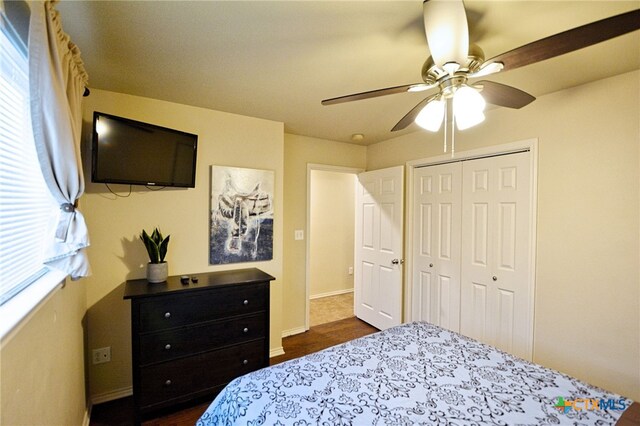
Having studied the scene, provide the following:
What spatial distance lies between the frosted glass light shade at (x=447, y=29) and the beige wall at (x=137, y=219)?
194cm

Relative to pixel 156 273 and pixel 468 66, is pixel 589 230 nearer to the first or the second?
pixel 468 66

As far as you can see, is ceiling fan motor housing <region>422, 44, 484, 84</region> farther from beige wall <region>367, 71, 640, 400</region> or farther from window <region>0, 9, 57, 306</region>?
window <region>0, 9, 57, 306</region>

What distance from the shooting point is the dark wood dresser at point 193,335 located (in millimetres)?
1847

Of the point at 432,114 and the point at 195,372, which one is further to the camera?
the point at 195,372

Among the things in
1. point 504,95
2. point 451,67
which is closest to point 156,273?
point 451,67

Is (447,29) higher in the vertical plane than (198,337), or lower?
higher

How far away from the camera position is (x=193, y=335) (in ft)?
6.57

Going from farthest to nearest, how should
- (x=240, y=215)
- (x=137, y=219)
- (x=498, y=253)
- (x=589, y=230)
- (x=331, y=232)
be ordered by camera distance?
(x=331, y=232) < (x=240, y=215) < (x=498, y=253) < (x=137, y=219) < (x=589, y=230)

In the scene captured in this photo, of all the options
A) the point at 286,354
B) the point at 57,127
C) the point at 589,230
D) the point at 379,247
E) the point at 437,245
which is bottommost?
the point at 286,354

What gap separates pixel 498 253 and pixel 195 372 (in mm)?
2627

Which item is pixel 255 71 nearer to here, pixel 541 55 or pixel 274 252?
pixel 541 55

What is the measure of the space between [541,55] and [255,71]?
1.50 meters

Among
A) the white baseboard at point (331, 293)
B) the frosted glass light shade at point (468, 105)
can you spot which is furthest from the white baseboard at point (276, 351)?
the frosted glass light shade at point (468, 105)

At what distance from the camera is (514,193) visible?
2.31 m
